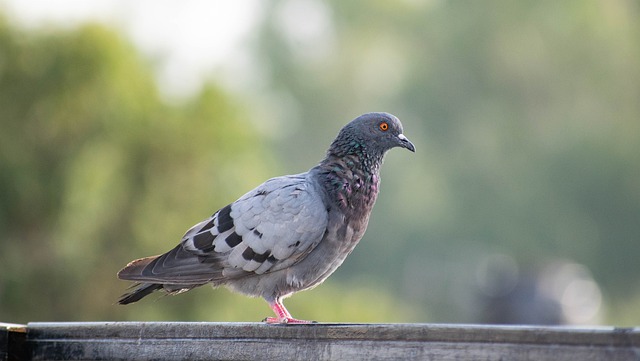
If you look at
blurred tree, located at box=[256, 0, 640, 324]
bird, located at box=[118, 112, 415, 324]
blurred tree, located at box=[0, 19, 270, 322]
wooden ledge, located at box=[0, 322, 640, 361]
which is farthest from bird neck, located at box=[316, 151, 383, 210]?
blurred tree, located at box=[256, 0, 640, 324]

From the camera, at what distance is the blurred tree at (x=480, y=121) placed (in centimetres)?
4225

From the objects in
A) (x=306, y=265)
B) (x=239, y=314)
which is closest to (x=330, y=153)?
(x=306, y=265)

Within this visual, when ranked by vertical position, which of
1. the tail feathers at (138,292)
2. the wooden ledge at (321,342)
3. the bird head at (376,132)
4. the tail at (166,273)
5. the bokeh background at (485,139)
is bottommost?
the bokeh background at (485,139)

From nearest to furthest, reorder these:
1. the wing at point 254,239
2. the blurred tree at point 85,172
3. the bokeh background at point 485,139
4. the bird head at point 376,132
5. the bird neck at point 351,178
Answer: the wing at point 254,239
the bird neck at point 351,178
the bird head at point 376,132
the blurred tree at point 85,172
the bokeh background at point 485,139

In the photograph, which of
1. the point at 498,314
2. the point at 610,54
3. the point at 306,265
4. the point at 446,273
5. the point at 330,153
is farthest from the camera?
the point at 446,273

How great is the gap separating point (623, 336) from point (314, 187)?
9.19 ft

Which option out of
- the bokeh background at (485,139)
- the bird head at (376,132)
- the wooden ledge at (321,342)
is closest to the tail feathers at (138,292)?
the wooden ledge at (321,342)

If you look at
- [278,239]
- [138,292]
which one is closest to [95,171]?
[138,292]

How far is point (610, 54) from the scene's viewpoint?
138ft

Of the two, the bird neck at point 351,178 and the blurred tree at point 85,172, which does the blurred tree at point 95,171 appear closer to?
the blurred tree at point 85,172

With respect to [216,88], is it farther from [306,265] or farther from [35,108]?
[306,265]

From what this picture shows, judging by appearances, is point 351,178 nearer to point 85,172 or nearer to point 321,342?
point 321,342

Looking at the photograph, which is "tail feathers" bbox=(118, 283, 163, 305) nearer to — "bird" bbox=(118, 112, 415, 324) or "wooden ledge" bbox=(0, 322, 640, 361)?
"bird" bbox=(118, 112, 415, 324)

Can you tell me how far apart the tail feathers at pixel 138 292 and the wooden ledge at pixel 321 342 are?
108 cm
